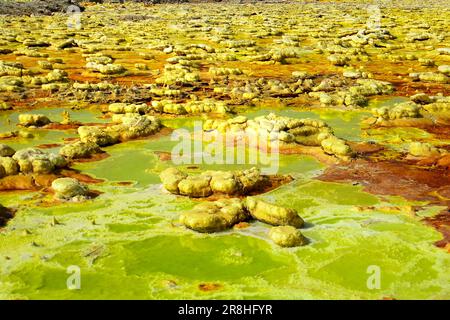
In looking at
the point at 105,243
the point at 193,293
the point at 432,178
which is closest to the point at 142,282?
the point at 193,293

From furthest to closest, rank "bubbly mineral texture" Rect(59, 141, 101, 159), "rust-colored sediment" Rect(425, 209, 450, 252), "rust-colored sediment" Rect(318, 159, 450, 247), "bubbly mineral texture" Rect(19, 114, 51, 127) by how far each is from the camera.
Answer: "bubbly mineral texture" Rect(19, 114, 51, 127)
"bubbly mineral texture" Rect(59, 141, 101, 159)
"rust-colored sediment" Rect(318, 159, 450, 247)
"rust-colored sediment" Rect(425, 209, 450, 252)

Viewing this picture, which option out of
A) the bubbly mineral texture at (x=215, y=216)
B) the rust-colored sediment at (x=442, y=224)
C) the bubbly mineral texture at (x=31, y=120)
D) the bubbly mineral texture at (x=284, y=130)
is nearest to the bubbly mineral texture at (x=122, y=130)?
the bubbly mineral texture at (x=284, y=130)

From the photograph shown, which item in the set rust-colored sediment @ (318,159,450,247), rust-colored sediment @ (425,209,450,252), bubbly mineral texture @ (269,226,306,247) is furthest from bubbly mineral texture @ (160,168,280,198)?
rust-colored sediment @ (425,209,450,252)

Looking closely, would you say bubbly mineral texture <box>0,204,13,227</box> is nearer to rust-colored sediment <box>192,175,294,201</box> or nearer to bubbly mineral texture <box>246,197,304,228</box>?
rust-colored sediment <box>192,175,294,201</box>

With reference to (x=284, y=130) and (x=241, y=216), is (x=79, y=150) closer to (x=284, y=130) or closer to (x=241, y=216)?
(x=241, y=216)

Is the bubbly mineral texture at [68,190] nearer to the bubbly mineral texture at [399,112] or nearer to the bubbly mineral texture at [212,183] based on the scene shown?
the bubbly mineral texture at [212,183]

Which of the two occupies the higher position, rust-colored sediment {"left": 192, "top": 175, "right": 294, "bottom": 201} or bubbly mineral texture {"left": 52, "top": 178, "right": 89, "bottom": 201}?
bubbly mineral texture {"left": 52, "top": 178, "right": 89, "bottom": 201}

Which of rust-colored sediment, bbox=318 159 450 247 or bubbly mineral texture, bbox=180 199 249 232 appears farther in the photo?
rust-colored sediment, bbox=318 159 450 247
